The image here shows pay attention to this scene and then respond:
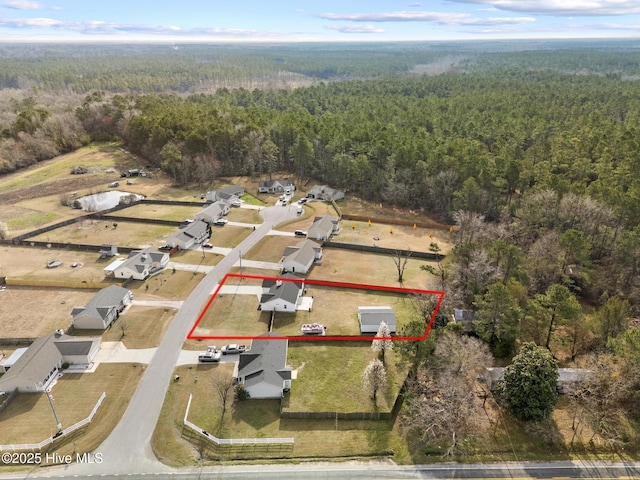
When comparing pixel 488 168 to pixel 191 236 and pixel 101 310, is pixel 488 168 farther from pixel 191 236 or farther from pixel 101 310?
pixel 101 310

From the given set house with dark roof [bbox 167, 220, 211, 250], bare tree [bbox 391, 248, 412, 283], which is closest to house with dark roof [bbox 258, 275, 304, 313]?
bare tree [bbox 391, 248, 412, 283]

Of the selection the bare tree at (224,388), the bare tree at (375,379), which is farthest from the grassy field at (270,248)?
the bare tree at (375,379)

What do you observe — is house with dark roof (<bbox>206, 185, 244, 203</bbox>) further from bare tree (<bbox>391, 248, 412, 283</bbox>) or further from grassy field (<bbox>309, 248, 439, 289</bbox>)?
bare tree (<bbox>391, 248, 412, 283</bbox>)

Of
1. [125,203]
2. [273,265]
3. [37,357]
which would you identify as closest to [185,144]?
[125,203]

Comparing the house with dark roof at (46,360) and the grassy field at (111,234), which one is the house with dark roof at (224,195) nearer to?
the grassy field at (111,234)

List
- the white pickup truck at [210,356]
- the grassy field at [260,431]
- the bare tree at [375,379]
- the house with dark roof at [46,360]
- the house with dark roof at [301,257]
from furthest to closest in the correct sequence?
the house with dark roof at [301,257] < the white pickup truck at [210,356] < the house with dark roof at [46,360] < the bare tree at [375,379] < the grassy field at [260,431]

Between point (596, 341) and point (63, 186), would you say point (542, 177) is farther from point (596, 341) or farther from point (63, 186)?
point (63, 186)

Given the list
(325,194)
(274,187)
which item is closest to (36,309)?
(274,187)

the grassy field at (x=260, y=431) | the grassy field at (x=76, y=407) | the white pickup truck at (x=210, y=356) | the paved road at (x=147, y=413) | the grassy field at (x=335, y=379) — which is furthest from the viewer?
the white pickup truck at (x=210, y=356)
